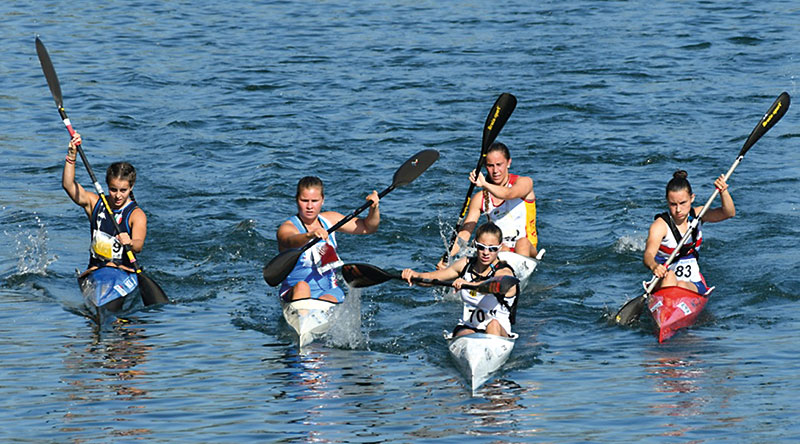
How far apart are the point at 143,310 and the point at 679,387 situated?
518cm

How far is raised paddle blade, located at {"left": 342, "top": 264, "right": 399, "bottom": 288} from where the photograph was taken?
9.87 m

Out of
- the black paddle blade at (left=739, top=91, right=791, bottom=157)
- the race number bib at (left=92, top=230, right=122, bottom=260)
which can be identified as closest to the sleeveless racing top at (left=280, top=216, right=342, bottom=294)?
the race number bib at (left=92, top=230, right=122, bottom=260)

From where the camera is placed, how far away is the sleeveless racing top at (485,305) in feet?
30.6

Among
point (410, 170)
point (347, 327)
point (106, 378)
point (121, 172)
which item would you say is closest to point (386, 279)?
point (347, 327)

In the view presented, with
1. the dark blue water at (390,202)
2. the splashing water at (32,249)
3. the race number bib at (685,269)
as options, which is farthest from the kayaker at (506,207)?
the splashing water at (32,249)

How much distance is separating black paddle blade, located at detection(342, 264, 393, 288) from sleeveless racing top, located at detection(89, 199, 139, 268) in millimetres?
2233

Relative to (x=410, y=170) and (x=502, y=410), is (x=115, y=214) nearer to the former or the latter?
(x=410, y=170)

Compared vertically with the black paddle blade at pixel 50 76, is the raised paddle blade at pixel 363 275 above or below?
below

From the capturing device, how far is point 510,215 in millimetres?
12039

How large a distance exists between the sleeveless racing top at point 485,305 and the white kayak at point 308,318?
1.35 m

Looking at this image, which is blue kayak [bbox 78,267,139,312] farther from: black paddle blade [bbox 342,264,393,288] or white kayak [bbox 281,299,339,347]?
black paddle blade [bbox 342,264,393,288]

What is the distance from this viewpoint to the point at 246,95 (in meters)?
21.1

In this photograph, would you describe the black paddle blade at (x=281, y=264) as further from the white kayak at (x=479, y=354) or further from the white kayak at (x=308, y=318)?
the white kayak at (x=479, y=354)

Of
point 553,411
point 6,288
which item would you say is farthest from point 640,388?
point 6,288
